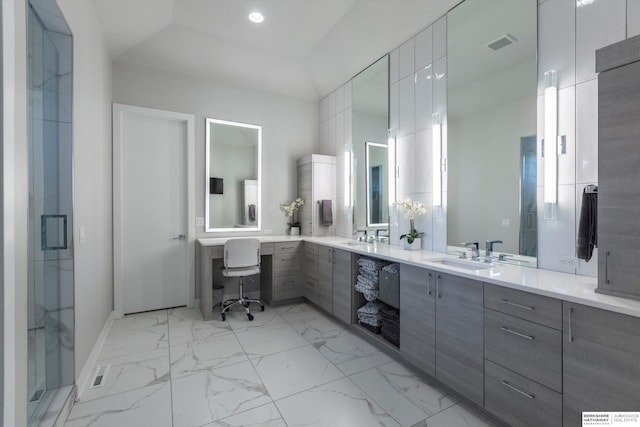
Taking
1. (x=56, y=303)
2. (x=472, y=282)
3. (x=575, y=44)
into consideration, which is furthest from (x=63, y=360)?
(x=575, y=44)

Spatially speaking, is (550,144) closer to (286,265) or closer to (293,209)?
(286,265)

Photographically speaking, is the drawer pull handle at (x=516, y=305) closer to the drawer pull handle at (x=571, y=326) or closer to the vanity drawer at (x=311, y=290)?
the drawer pull handle at (x=571, y=326)

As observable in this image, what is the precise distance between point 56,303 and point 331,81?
3915 millimetres

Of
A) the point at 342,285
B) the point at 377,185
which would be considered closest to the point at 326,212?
the point at 377,185

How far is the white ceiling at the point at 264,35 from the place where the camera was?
2865mm

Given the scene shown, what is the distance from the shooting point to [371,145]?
146 inches

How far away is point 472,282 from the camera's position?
6.13 ft

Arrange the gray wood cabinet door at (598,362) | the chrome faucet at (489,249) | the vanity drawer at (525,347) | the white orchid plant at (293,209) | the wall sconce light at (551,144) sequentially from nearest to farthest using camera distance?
the gray wood cabinet door at (598,362) → the vanity drawer at (525,347) → the wall sconce light at (551,144) → the chrome faucet at (489,249) → the white orchid plant at (293,209)

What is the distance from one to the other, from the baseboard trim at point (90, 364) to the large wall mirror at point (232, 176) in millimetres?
1582

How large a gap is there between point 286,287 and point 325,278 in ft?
2.29

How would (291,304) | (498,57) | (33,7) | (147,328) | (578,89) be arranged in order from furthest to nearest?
(291,304)
(147,328)
(498,57)
(578,89)
(33,7)

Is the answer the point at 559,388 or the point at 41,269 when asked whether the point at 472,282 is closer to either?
the point at 559,388

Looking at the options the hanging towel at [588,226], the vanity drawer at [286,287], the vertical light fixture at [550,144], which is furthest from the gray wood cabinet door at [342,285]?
the hanging towel at [588,226]

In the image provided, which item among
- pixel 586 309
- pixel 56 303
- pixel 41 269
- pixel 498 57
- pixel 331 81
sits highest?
pixel 331 81
